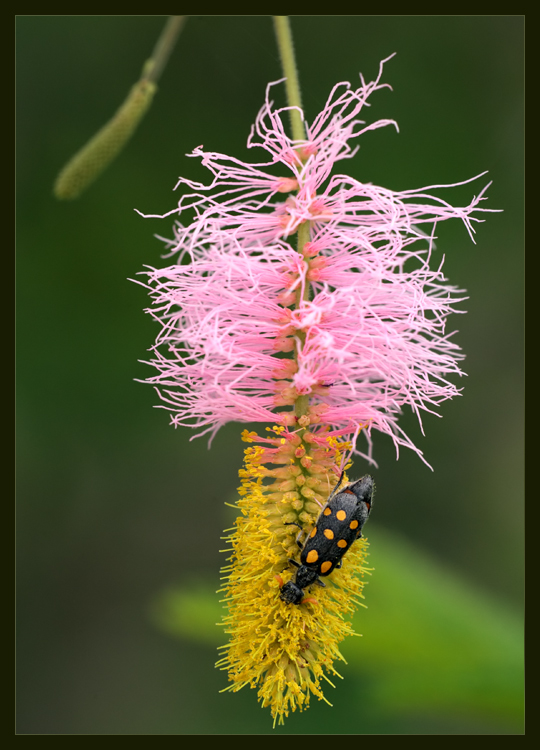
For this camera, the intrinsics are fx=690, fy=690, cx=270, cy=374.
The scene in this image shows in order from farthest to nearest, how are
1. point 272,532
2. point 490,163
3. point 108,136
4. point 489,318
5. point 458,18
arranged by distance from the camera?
1. point 489,318
2. point 490,163
3. point 458,18
4. point 108,136
5. point 272,532

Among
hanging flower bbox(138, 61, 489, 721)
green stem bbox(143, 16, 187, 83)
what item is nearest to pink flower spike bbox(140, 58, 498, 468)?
hanging flower bbox(138, 61, 489, 721)

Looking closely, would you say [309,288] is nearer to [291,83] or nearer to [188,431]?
[291,83]

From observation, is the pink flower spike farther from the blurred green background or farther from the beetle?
the blurred green background

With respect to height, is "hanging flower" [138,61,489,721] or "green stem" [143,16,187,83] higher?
"green stem" [143,16,187,83]

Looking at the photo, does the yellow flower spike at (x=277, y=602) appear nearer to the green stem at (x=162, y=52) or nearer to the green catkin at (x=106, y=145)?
the green catkin at (x=106, y=145)

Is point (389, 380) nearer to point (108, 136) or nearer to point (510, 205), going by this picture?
point (108, 136)

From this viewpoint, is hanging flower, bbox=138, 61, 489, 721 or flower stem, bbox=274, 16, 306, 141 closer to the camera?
flower stem, bbox=274, 16, 306, 141

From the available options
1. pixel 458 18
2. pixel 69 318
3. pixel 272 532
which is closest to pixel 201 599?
pixel 272 532
